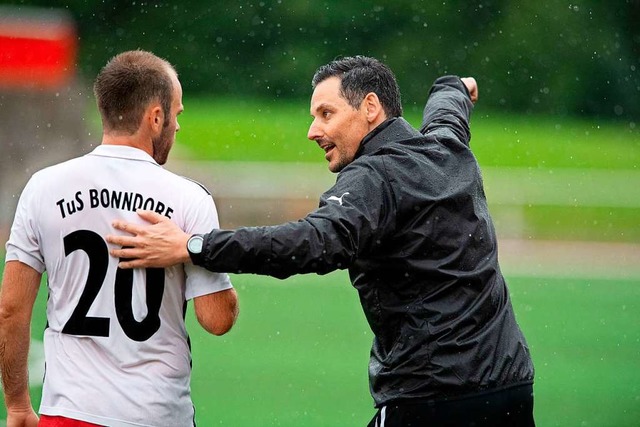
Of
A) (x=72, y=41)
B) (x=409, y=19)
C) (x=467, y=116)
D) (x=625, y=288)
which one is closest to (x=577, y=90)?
(x=409, y=19)

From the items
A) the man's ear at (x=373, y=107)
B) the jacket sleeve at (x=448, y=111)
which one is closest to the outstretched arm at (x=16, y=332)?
the man's ear at (x=373, y=107)

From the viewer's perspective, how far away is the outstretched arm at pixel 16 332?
103 inches

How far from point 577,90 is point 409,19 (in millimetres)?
4897

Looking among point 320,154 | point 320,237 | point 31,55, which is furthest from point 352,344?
point 320,154

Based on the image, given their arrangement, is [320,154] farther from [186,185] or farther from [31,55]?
[186,185]

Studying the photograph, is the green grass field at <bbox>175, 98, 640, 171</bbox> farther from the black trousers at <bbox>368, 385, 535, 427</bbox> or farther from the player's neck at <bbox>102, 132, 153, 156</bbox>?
the player's neck at <bbox>102, 132, 153, 156</bbox>

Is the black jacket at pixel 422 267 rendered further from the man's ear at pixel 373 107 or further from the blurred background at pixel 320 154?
the blurred background at pixel 320 154

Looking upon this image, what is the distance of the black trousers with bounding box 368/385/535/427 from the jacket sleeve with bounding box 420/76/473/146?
0.82m

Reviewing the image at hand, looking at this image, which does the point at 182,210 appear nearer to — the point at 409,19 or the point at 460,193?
the point at 460,193

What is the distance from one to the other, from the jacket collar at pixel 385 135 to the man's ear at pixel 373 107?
9 cm

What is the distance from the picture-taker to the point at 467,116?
3926mm

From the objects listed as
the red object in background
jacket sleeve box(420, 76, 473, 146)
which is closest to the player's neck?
jacket sleeve box(420, 76, 473, 146)

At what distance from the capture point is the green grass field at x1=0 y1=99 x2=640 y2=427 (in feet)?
22.9

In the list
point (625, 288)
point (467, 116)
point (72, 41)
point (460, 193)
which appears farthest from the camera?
point (72, 41)
